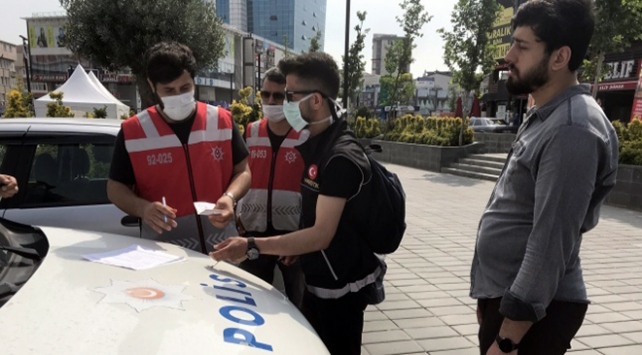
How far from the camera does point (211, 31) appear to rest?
11.4 m

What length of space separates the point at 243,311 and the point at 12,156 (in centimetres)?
244

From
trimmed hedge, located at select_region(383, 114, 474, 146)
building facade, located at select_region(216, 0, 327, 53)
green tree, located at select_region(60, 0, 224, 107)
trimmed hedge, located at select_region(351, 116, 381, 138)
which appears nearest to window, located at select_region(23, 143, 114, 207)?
green tree, located at select_region(60, 0, 224, 107)

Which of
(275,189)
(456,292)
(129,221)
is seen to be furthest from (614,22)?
(129,221)

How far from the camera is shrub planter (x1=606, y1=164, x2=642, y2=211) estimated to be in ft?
26.2

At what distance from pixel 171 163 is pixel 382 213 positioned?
1.10m

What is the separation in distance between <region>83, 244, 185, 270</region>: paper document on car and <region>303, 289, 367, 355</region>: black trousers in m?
0.65

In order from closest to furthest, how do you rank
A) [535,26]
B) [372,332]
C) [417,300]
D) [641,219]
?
[535,26]
[372,332]
[417,300]
[641,219]

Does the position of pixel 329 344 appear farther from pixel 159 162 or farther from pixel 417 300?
pixel 417 300

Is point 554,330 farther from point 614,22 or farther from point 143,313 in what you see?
point 614,22

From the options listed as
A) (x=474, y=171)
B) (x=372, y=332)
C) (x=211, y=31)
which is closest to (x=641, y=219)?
(x=474, y=171)

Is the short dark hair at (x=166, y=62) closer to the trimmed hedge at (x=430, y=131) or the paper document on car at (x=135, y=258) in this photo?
the paper document on car at (x=135, y=258)

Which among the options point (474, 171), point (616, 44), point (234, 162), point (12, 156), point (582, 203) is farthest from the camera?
point (474, 171)

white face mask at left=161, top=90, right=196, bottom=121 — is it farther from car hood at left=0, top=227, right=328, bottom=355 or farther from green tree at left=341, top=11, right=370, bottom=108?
green tree at left=341, top=11, right=370, bottom=108

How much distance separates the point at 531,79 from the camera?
1.50 metres
